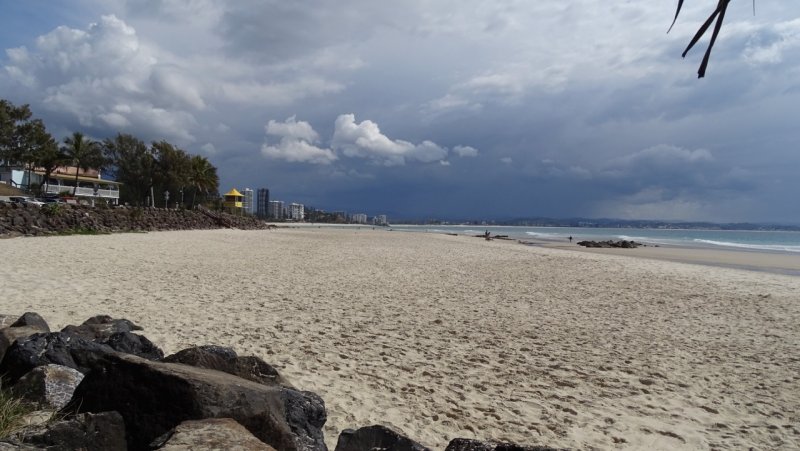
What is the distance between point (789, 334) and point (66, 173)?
80.9 metres

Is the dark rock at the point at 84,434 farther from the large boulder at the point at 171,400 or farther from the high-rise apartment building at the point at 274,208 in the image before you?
the high-rise apartment building at the point at 274,208

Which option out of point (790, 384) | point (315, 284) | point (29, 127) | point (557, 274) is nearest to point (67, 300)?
point (315, 284)

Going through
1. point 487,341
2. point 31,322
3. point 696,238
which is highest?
point 696,238

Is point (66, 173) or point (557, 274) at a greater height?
point (66, 173)

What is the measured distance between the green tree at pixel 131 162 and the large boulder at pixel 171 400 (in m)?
64.6

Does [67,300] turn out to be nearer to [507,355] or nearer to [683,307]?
[507,355]

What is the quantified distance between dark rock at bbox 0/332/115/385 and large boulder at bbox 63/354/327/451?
0.95 meters

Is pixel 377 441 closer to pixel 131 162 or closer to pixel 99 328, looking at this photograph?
pixel 99 328

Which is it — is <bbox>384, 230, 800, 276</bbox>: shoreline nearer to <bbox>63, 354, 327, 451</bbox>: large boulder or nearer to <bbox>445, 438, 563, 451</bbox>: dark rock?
<bbox>445, 438, 563, 451</bbox>: dark rock

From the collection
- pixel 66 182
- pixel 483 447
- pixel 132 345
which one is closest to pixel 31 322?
pixel 132 345

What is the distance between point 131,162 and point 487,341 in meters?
67.5

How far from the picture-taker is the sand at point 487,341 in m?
4.59

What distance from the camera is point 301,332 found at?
7227mm

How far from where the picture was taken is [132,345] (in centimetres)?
466
